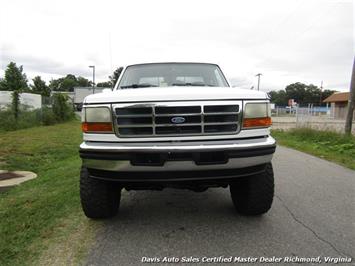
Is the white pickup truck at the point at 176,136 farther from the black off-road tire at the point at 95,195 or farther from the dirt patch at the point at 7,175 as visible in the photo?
the dirt patch at the point at 7,175

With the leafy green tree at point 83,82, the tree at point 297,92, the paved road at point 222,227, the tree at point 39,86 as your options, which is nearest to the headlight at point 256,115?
the paved road at point 222,227

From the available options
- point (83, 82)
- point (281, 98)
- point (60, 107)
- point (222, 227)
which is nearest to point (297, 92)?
point (281, 98)

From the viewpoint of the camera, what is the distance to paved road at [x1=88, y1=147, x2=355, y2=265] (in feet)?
9.78

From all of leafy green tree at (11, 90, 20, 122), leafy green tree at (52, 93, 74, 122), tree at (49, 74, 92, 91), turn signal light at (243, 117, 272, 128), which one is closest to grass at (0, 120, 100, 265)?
turn signal light at (243, 117, 272, 128)

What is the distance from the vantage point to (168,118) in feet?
9.99

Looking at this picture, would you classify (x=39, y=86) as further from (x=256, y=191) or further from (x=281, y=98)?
(x=281, y=98)

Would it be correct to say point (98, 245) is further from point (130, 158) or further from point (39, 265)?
point (130, 158)

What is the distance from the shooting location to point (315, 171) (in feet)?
22.0

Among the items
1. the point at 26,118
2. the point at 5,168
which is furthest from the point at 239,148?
the point at 26,118

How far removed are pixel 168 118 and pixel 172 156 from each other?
1.17ft

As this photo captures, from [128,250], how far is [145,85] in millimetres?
2044

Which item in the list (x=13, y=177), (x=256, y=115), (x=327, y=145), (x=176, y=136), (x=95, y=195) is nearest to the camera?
(x=176, y=136)

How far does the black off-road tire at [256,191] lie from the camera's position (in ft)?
11.6

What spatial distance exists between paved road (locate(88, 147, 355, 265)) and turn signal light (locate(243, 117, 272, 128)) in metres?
1.09
